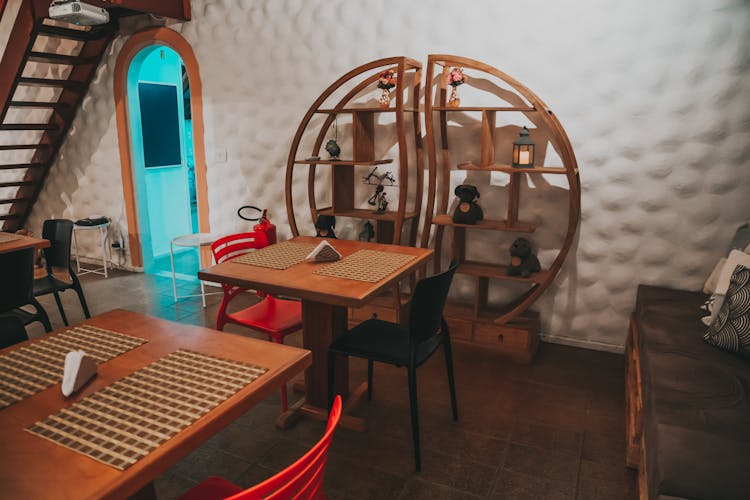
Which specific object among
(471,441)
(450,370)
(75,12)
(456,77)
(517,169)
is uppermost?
(75,12)

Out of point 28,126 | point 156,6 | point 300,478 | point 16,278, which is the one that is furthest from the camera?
point 28,126

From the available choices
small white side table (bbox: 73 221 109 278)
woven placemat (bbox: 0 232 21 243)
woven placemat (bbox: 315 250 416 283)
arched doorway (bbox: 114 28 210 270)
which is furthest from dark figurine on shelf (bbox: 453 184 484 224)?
small white side table (bbox: 73 221 109 278)

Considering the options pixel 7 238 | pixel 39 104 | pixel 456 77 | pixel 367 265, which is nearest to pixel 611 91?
pixel 456 77

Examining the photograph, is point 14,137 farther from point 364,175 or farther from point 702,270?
point 702,270

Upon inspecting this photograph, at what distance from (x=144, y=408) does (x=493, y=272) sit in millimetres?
2573

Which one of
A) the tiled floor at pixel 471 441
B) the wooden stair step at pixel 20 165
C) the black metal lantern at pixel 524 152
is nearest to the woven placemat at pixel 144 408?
the tiled floor at pixel 471 441

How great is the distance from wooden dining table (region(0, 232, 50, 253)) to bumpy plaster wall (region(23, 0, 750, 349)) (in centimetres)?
199

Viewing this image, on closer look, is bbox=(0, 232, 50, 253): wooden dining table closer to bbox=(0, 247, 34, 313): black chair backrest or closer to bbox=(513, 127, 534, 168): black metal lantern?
bbox=(0, 247, 34, 313): black chair backrest

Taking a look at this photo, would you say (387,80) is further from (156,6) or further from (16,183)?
(16,183)

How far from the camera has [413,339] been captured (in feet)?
7.47

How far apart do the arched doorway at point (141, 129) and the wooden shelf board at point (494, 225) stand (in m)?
2.40

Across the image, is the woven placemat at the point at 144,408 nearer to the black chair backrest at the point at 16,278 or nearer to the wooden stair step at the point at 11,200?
the black chair backrest at the point at 16,278

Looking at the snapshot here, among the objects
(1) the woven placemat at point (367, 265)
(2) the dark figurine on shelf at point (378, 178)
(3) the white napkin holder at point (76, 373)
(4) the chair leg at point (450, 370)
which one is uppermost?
(2) the dark figurine on shelf at point (378, 178)

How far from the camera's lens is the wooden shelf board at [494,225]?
3.33 meters
